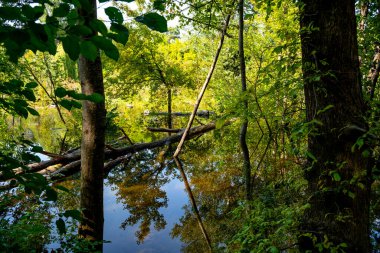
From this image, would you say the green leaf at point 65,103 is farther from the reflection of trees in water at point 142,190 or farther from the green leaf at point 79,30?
the reflection of trees in water at point 142,190

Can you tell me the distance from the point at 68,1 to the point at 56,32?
0.13 metres

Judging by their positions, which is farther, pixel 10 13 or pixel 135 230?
pixel 135 230

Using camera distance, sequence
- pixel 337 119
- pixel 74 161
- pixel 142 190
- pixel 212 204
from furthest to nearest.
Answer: pixel 74 161
pixel 142 190
pixel 212 204
pixel 337 119

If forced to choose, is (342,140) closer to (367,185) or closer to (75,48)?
(367,185)

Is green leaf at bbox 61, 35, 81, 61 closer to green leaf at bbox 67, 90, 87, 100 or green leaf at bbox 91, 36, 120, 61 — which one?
green leaf at bbox 91, 36, 120, 61

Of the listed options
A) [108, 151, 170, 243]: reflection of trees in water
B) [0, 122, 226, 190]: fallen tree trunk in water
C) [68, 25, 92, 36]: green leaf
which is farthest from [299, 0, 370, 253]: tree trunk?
[0, 122, 226, 190]: fallen tree trunk in water

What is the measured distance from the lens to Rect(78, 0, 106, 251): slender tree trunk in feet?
14.4

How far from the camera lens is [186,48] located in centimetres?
2114

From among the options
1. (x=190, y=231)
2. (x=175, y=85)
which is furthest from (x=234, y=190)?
(x=175, y=85)

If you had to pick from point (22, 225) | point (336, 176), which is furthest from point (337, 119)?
point (22, 225)

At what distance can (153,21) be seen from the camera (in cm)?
114

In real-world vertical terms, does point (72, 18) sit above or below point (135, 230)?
above

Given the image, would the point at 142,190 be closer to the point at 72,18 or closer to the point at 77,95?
the point at 77,95

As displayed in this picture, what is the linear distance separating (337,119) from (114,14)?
249 cm
